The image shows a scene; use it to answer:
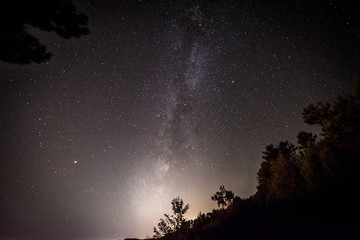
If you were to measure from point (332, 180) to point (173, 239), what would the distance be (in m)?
15.0

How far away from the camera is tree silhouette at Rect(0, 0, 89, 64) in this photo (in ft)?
18.4

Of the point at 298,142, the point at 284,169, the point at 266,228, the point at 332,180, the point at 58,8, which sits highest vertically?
the point at 298,142

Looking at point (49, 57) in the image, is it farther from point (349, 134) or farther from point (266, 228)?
point (349, 134)

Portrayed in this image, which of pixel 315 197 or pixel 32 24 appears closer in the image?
pixel 32 24

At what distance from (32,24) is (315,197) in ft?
75.9

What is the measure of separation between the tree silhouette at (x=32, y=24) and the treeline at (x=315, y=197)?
478 inches

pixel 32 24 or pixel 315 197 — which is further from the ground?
pixel 32 24

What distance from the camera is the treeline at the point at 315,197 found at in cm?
1188

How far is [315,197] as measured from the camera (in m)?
17.7

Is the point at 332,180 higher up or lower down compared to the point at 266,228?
higher up

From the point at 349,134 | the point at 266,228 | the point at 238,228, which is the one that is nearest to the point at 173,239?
the point at 238,228

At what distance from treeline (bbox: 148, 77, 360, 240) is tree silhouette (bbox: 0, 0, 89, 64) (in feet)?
39.8

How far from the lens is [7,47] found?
Answer: 595 centimetres

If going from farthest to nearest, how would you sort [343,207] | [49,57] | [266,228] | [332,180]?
[332,180] < [343,207] < [266,228] < [49,57]
